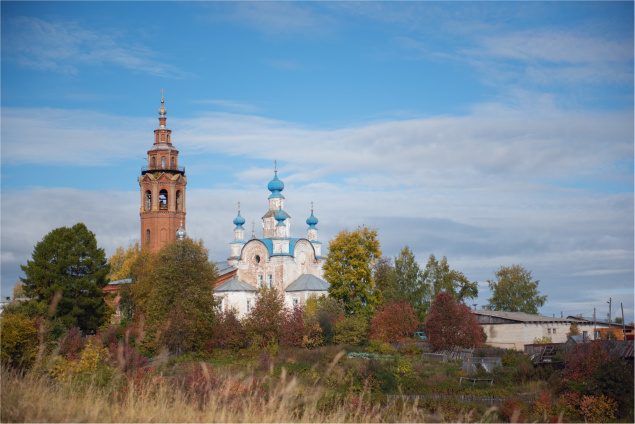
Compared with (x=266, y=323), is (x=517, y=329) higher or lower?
lower

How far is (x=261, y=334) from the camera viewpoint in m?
37.8

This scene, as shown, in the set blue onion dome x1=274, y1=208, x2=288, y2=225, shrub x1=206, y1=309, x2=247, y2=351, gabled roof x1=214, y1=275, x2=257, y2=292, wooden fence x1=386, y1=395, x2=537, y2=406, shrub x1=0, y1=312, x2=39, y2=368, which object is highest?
blue onion dome x1=274, y1=208, x2=288, y2=225

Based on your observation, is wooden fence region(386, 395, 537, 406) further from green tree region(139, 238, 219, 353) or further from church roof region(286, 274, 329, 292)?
church roof region(286, 274, 329, 292)

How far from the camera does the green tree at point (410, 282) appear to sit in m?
58.0

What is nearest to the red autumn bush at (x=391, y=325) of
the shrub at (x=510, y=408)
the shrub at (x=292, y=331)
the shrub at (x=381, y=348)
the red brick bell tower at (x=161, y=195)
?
the shrub at (x=381, y=348)

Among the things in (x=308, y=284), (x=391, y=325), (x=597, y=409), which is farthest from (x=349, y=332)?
(x=597, y=409)

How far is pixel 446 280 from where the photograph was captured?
5994 centimetres

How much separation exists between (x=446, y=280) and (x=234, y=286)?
20140mm

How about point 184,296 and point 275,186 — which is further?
point 275,186

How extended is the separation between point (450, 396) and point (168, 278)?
862 inches

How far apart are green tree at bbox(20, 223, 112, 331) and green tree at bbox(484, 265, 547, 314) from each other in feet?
124

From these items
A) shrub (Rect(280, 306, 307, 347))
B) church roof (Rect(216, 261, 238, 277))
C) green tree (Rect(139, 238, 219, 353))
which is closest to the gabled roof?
church roof (Rect(216, 261, 238, 277))

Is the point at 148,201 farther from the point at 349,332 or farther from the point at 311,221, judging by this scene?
the point at 349,332

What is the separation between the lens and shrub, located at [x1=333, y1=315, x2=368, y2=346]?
39719mm
